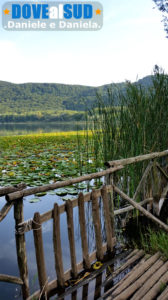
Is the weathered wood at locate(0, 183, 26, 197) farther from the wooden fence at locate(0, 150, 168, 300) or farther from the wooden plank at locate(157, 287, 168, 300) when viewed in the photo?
the wooden plank at locate(157, 287, 168, 300)

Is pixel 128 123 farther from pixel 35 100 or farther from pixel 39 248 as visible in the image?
pixel 35 100

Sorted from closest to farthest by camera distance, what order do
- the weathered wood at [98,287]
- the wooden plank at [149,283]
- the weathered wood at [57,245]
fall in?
1. the wooden plank at [149,283]
2. the weathered wood at [57,245]
3. the weathered wood at [98,287]

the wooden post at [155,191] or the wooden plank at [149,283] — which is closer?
the wooden plank at [149,283]

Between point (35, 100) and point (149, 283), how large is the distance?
97823 millimetres

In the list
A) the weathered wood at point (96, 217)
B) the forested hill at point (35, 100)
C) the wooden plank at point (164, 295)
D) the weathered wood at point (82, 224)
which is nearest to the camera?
A: the wooden plank at point (164, 295)

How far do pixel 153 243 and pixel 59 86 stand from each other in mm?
111933

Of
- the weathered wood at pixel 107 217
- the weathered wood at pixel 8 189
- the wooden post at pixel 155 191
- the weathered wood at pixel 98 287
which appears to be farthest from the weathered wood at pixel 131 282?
the wooden post at pixel 155 191

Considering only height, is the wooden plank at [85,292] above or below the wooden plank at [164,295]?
below

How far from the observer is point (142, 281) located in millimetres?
2010

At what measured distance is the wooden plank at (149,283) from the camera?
1.85 m

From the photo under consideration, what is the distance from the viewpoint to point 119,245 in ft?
10.1

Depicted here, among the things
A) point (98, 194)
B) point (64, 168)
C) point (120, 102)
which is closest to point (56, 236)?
point (98, 194)

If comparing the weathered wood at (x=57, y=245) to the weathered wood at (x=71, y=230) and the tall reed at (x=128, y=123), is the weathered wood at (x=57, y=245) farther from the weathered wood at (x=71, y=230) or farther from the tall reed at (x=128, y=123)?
the tall reed at (x=128, y=123)

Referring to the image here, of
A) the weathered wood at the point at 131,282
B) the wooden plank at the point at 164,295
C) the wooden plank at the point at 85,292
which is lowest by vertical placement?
the wooden plank at the point at 85,292
